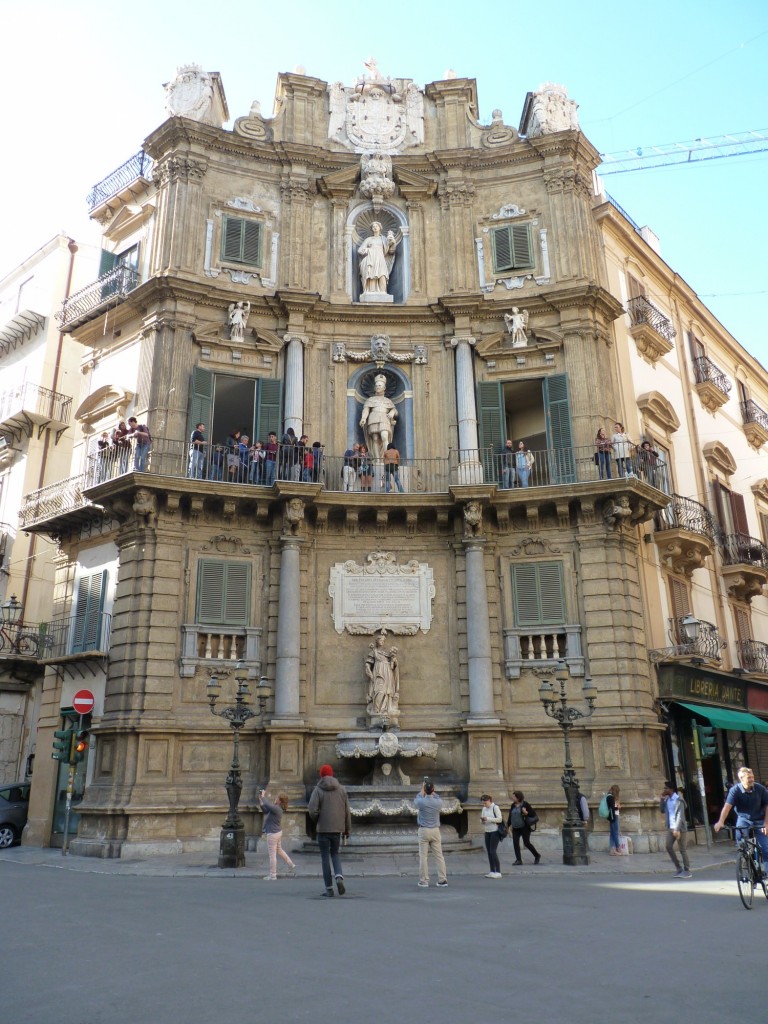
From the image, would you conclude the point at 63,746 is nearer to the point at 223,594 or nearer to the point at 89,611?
the point at 89,611

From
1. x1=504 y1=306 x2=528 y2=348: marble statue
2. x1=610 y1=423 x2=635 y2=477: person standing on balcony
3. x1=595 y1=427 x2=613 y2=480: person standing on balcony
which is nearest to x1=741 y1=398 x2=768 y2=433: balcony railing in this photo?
x1=610 y1=423 x2=635 y2=477: person standing on balcony

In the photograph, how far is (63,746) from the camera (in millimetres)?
19438

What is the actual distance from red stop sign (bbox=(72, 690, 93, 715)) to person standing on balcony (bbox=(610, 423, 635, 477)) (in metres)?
12.8

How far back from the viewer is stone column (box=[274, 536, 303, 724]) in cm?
1941

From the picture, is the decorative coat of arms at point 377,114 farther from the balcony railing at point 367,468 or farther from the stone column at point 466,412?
the balcony railing at point 367,468

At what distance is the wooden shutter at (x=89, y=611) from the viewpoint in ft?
68.1

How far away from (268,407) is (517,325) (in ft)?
21.8

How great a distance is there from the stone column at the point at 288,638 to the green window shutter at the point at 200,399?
3.68 m

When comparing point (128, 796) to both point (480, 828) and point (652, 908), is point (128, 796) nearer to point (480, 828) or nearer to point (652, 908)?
point (480, 828)

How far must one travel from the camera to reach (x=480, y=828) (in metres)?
18.5

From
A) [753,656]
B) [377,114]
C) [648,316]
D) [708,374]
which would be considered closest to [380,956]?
[648,316]

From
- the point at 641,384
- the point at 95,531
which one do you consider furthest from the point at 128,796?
the point at 641,384

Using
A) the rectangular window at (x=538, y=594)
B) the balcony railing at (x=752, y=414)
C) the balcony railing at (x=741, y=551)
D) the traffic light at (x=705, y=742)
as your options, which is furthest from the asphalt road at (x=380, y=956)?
the balcony railing at (x=752, y=414)

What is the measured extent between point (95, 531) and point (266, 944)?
15.1 m
